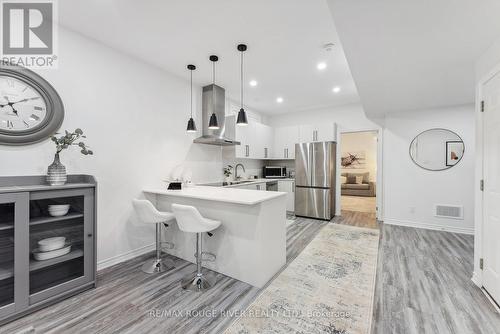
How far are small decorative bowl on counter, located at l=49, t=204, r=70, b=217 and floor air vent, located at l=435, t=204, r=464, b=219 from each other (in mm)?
6004

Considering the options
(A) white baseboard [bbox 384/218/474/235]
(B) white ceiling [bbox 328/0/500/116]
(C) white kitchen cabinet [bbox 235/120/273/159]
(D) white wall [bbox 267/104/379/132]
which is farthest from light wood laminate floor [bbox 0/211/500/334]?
(D) white wall [bbox 267/104/379/132]

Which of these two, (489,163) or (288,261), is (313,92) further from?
(288,261)

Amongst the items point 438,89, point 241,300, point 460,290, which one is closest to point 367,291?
point 460,290

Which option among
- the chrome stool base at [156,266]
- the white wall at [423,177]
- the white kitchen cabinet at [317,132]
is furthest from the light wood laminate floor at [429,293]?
the white kitchen cabinet at [317,132]

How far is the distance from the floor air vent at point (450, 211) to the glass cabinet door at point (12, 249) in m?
6.19

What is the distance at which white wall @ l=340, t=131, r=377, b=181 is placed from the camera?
906 cm

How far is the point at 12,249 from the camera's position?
70.3 inches

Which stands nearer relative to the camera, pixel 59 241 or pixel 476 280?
pixel 59 241

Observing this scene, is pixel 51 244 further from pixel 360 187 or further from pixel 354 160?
pixel 354 160

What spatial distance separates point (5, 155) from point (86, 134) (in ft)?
2.29

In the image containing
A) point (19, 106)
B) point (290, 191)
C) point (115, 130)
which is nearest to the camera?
point (19, 106)

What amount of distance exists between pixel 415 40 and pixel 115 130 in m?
3.48

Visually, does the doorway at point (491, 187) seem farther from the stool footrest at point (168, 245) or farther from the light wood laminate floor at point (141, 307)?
the stool footrest at point (168, 245)

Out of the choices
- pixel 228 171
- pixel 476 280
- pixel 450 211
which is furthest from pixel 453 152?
pixel 228 171
